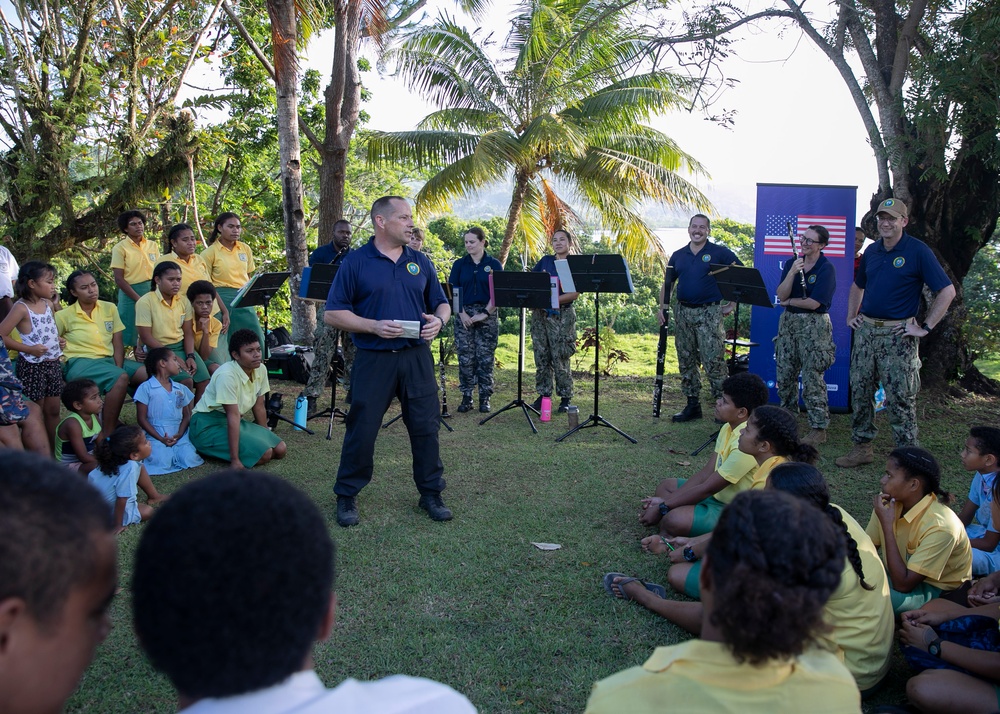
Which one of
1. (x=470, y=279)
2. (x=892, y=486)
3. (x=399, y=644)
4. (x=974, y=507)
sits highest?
(x=470, y=279)

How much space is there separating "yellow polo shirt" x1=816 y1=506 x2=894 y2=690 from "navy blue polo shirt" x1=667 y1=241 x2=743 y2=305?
529cm

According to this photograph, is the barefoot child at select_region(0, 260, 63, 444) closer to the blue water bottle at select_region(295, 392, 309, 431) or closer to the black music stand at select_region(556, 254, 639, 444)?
the blue water bottle at select_region(295, 392, 309, 431)

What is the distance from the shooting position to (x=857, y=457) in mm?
6699

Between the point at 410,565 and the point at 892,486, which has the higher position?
the point at 892,486

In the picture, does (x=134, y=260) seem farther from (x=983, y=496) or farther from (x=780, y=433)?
(x=983, y=496)

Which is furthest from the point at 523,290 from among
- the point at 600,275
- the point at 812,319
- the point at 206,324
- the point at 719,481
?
the point at 719,481

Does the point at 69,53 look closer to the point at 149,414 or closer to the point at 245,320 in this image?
the point at 245,320

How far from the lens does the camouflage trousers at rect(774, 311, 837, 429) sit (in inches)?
293

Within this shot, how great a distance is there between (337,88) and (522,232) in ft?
17.4

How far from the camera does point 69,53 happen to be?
43.9 ft

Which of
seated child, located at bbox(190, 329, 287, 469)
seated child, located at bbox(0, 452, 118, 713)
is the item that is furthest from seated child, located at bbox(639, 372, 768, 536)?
seated child, located at bbox(0, 452, 118, 713)

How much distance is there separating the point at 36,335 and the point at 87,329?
0.81 metres

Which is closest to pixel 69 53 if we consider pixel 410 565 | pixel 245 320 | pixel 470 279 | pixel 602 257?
pixel 245 320

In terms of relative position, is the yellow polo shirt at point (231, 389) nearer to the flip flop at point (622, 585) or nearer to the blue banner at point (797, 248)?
the flip flop at point (622, 585)
